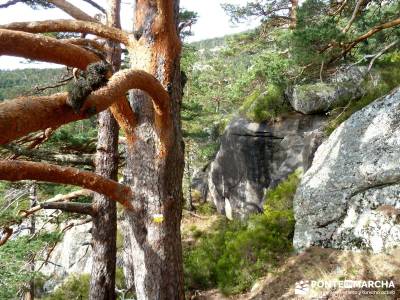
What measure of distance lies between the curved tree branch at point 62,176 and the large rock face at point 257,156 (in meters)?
7.62

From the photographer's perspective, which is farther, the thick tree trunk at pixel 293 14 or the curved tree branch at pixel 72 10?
the thick tree trunk at pixel 293 14

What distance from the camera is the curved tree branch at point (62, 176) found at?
2.55 m

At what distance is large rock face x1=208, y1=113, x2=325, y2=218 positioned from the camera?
1157 centimetres

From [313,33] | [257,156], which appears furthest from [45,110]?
[257,156]

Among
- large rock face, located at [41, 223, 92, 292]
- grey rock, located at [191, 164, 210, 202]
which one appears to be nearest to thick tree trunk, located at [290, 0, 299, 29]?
grey rock, located at [191, 164, 210, 202]

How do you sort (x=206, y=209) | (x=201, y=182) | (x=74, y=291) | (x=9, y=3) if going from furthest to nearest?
(x=201, y=182) < (x=206, y=209) < (x=74, y=291) < (x=9, y=3)

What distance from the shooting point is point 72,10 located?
394 cm

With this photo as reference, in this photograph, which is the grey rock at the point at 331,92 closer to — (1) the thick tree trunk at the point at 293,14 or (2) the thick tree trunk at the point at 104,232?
(1) the thick tree trunk at the point at 293,14

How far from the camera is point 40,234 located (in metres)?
7.13

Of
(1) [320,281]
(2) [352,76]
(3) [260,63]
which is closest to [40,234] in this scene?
(1) [320,281]

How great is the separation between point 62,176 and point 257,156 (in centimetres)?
1070

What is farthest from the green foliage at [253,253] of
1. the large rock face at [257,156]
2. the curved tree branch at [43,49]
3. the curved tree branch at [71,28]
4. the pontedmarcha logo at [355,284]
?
the curved tree branch at [71,28]

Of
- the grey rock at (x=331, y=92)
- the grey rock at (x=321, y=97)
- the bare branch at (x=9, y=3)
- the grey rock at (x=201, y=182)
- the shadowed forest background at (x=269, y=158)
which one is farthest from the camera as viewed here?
the grey rock at (x=201, y=182)

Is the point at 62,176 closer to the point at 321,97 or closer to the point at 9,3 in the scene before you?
the point at 9,3
